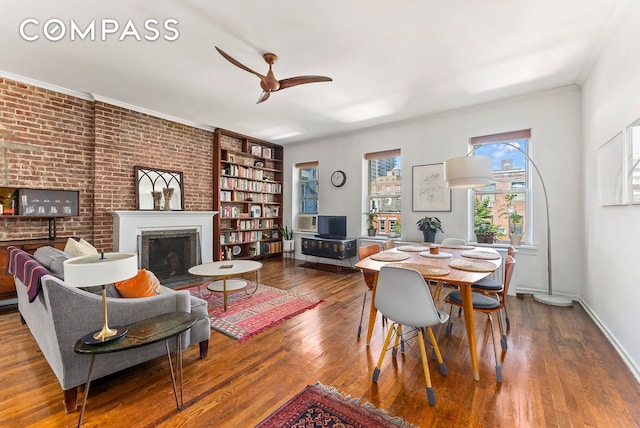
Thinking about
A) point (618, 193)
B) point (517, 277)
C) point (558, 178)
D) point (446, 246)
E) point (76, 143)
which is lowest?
point (517, 277)

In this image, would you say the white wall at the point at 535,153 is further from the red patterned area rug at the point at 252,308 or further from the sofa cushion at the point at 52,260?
the sofa cushion at the point at 52,260

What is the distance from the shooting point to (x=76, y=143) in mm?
3834

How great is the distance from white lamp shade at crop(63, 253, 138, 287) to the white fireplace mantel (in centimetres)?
287

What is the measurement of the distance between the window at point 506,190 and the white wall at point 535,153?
0.43 ft

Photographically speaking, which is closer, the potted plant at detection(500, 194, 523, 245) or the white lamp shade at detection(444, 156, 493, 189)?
the white lamp shade at detection(444, 156, 493, 189)

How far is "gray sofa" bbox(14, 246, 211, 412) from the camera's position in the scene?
1516 millimetres

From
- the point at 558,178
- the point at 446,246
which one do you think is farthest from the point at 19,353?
the point at 558,178

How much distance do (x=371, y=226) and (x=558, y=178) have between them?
2895 mm

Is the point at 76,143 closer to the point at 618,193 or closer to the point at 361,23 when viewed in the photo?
the point at 361,23

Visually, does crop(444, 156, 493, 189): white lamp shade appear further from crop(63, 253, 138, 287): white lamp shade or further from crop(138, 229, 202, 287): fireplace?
crop(138, 229, 202, 287): fireplace

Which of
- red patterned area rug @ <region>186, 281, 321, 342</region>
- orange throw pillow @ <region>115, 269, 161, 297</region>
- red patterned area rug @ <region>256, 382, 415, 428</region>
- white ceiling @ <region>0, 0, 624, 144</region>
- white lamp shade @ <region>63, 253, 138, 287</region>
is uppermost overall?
white ceiling @ <region>0, 0, 624, 144</region>

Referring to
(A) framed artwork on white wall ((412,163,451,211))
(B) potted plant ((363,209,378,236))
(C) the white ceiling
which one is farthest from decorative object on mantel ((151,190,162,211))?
(A) framed artwork on white wall ((412,163,451,211))

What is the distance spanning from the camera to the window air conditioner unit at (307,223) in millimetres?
6375

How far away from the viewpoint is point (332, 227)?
5.64 meters
